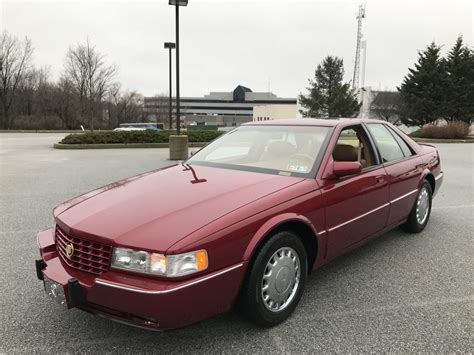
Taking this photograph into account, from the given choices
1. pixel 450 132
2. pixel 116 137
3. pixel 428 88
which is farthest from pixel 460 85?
pixel 116 137

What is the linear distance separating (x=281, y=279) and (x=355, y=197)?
1.13 metres

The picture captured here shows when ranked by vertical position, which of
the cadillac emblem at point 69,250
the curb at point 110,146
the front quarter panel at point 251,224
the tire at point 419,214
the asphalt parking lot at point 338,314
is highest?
the front quarter panel at point 251,224

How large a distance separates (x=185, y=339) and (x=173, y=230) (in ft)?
2.76

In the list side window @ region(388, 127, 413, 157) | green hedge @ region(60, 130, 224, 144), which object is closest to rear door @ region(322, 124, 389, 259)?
side window @ region(388, 127, 413, 157)

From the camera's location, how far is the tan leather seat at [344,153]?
3.47 m

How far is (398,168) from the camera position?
420cm

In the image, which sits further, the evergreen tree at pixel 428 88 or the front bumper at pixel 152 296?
the evergreen tree at pixel 428 88

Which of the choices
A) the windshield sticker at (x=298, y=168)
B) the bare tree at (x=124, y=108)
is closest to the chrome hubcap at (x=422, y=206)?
the windshield sticker at (x=298, y=168)

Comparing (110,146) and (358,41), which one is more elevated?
(358,41)

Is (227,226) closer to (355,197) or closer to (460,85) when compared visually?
(355,197)

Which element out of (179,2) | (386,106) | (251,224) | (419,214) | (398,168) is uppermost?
(179,2)

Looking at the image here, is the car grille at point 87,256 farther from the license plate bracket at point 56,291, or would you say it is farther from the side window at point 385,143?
the side window at point 385,143

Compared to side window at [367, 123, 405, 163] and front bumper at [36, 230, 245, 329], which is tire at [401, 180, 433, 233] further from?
front bumper at [36, 230, 245, 329]

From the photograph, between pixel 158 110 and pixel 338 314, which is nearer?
pixel 338 314
